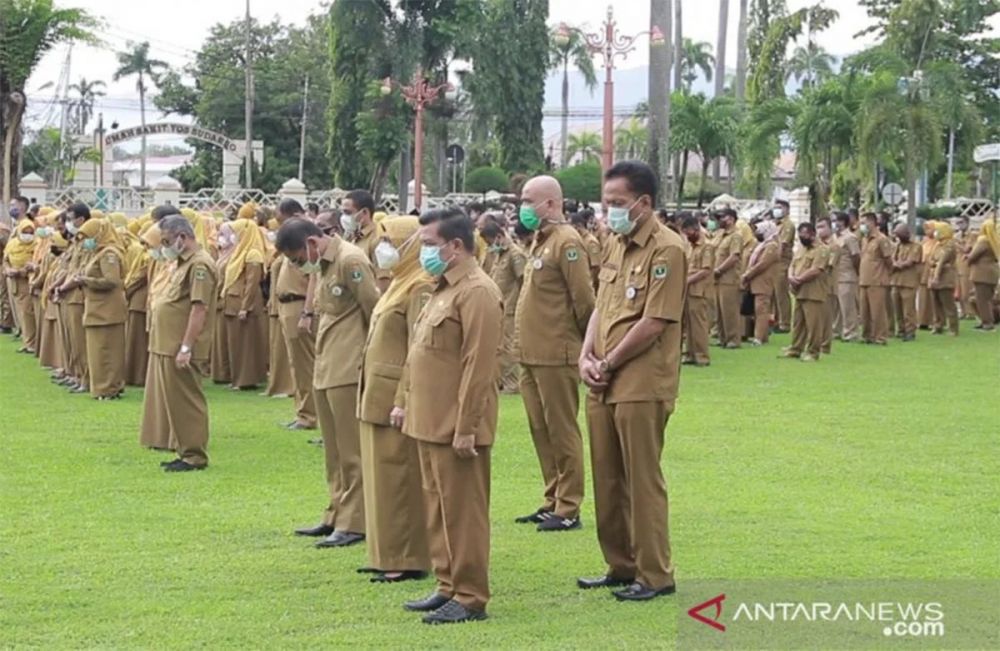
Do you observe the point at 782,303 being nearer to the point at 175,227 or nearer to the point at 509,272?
the point at 509,272

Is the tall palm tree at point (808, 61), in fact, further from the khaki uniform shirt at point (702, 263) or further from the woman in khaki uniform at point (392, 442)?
the woman in khaki uniform at point (392, 442)

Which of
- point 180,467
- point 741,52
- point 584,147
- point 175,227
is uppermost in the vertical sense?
point 741,52

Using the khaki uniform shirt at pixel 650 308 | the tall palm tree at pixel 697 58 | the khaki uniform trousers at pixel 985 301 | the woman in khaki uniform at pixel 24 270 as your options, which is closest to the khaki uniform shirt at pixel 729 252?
the khaki uniform trousers at pixel 985 301

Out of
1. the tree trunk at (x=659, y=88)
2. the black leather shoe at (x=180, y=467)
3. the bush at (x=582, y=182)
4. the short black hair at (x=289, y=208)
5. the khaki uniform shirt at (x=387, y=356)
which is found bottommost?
the black leather shoe at (x=180, y=467)

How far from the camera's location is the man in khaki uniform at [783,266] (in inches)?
823

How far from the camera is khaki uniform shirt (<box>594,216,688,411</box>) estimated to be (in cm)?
646

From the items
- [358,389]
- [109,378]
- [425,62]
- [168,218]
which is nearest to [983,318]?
[109,378]

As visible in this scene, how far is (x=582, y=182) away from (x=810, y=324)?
29.2 metres

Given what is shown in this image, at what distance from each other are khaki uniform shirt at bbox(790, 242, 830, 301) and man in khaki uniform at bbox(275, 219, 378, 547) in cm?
1062

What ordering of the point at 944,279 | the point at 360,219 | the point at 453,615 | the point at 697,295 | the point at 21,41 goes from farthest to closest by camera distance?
the point at 21,41 → the point at 944,279 → the point at 697,295 → the point at 360,219 → the point at 453,615

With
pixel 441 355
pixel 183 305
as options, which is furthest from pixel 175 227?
pixel 441 355

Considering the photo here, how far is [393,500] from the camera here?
7.07 m

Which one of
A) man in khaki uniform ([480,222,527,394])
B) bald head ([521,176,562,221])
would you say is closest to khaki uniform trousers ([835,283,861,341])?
man in khaki uniform ([480,222,527,394])

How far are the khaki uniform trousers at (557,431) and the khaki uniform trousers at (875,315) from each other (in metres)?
13.0
